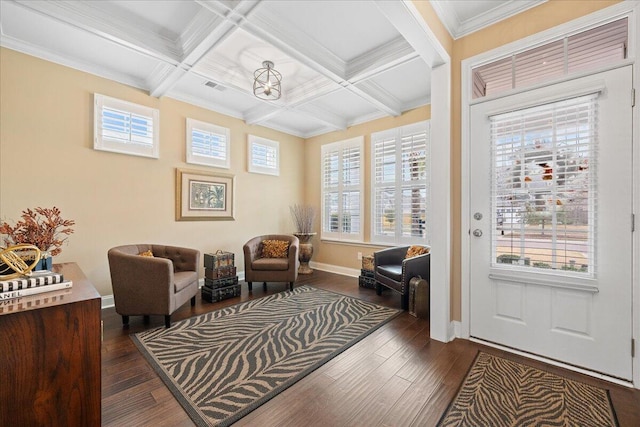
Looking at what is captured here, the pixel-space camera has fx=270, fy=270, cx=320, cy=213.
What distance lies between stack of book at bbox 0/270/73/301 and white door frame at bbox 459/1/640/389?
305 centimetres

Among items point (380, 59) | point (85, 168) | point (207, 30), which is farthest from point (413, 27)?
point (85, 168)

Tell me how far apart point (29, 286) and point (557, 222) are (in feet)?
11.5

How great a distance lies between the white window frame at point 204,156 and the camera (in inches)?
168

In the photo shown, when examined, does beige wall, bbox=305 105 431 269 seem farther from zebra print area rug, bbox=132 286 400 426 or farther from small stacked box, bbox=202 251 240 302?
small stacked box, bbox=202 251 240 302

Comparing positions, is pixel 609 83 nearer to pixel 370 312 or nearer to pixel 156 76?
pixel 370 312

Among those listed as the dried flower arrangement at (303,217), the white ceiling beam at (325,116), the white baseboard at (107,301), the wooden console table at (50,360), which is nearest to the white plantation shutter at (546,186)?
the white ceiling beam at (325,116)

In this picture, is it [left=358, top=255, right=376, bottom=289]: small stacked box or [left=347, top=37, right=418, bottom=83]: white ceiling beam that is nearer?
[left=347, top=37, right=418, bottom=83]: white ceiling beam

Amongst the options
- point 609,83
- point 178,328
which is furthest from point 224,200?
point 609,83

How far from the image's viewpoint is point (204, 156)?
443 cm

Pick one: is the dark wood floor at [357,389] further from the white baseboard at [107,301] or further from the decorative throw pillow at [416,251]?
the decorative throw pillow at [416,251]

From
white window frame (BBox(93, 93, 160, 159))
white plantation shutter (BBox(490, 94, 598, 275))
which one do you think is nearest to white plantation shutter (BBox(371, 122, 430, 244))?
white plantation shutter (BBox(490, 94, 598, 275))

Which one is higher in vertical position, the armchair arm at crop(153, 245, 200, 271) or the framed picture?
the framed picture

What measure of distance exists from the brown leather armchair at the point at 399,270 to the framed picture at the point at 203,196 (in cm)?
271

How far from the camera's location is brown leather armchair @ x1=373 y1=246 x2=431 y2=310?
3309mm
